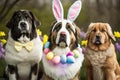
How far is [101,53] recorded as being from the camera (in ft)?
13.9

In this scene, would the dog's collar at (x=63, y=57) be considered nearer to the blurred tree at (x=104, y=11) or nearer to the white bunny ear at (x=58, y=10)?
the white bunny ear at (x=58, y=10)

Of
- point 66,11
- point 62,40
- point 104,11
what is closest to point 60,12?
point 62,40

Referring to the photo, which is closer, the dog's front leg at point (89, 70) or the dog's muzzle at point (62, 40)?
the dog's muzzle at point (62, 40)

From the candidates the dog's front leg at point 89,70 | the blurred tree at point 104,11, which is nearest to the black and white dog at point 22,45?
the dog's front leg at point 89,70

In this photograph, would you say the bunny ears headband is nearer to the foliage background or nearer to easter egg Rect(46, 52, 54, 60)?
easter egg Rect(46, 52, 54, 60)

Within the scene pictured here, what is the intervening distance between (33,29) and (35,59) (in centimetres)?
27

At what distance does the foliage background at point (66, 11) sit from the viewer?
5766mm

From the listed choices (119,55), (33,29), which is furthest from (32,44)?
(119,55)

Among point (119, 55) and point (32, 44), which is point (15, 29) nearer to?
point (32, 44)

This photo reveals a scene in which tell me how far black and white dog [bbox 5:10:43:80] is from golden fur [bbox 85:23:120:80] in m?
0.45

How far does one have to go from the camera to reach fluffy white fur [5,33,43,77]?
13.8 ft

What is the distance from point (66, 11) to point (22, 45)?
1.63 m

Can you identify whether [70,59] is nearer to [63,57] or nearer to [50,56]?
[63,57]

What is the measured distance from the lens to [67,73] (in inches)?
161
